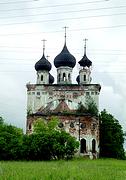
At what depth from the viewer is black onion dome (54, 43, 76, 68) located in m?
69.2

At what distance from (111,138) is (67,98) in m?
8.59

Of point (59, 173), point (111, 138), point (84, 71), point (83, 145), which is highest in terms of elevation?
point (84, 71)

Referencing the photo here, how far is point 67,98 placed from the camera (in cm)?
6750

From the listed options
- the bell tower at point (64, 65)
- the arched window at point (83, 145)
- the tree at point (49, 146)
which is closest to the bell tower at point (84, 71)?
the bell tower at point (64, 65)

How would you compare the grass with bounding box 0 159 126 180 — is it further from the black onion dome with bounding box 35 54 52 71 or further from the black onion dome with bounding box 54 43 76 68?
the black onion dome with bounding box 35 54 52 71

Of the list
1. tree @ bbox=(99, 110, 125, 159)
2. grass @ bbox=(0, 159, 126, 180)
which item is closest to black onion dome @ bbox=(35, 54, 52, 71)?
tree @ bbox=(99, 110, 125, 159)

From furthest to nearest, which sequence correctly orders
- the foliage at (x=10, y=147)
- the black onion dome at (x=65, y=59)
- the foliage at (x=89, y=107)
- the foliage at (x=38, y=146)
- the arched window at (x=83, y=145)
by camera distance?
1. the black onion dome at (x=65, y=59)
2. the foliage at (x=89, y=107)
3. the arched window at (x=83, y=145)
4. the foliage at (x=10, y=147)
5. the foliage at (x=38, y=146)

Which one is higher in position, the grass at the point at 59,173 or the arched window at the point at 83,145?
the arched window at the point at 83,145

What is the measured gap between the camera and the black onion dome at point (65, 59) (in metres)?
69.2

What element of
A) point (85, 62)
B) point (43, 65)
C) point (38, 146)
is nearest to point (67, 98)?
point (43, 65)

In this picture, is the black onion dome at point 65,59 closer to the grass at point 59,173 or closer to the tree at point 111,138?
the tree at point 111,138

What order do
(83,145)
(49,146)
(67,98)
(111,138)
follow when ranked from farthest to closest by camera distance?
A: (67,98)
(111,138)
(83,145)
(49,146)

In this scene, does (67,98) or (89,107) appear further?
(67,98)

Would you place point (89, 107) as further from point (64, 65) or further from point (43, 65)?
point (43, 65)
